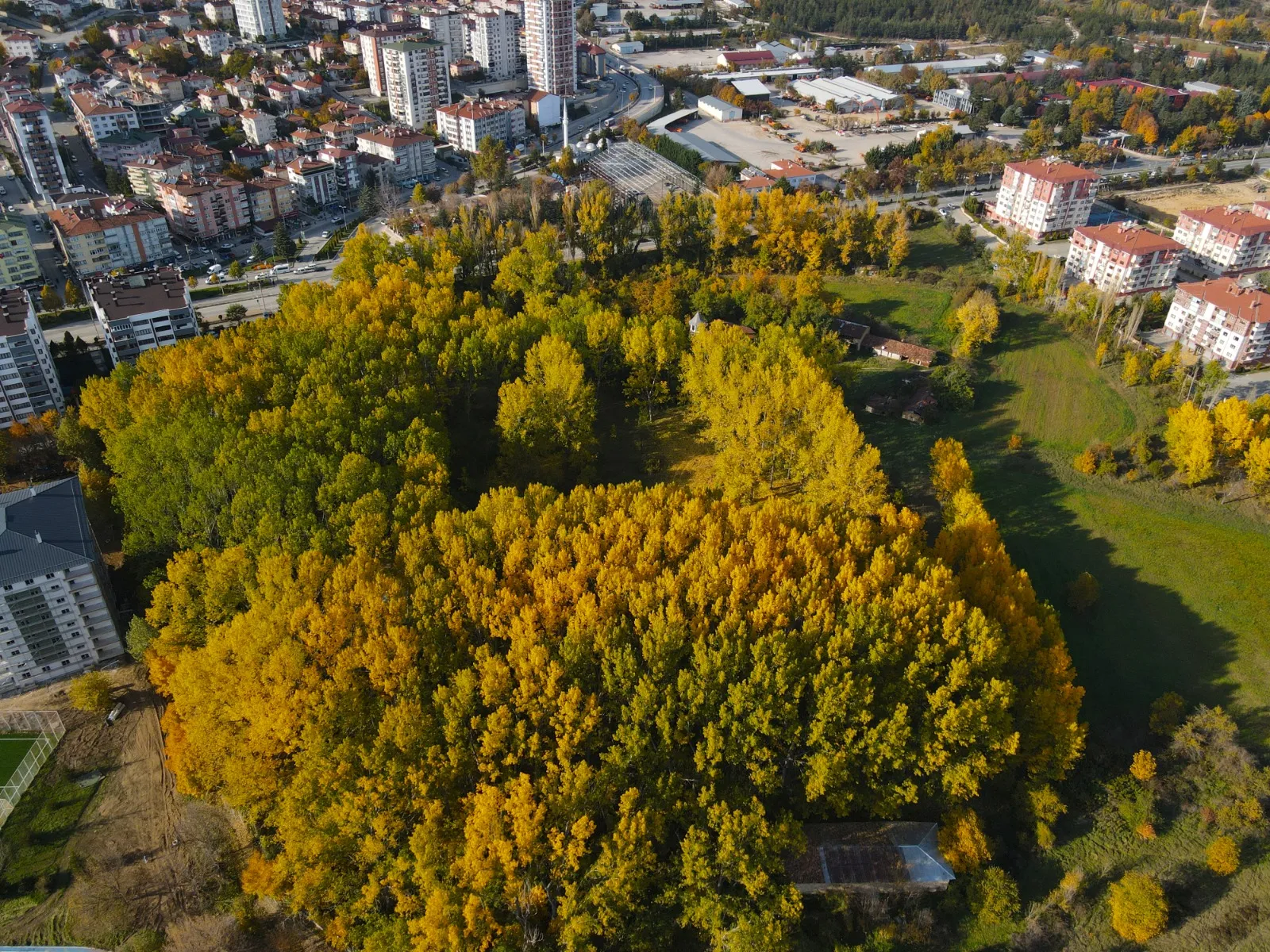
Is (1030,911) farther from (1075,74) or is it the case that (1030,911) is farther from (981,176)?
(1075,74)

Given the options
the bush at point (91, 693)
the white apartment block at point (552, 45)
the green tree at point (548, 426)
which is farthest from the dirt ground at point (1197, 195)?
the bush at point (91, 693)

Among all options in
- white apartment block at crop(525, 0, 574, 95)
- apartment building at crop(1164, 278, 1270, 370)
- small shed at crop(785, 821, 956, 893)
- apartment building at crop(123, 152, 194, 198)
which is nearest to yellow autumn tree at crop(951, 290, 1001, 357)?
apartment building at crop(1164, 278, 1270, 370)

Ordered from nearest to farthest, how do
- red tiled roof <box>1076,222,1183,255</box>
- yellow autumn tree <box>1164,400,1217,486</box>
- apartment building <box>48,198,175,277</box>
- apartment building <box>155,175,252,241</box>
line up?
yellow autumn tree <box>1164,400,1217,486</box> < red tiled roof <box>1076,222,1183,255</box> < apartment building <box>48,198,175,277</box> < apartment building <box>155,175,252,241</box>

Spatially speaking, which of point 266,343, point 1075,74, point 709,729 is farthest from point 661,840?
point 1075,74

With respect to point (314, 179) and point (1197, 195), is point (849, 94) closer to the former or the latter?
point (1197, 195)

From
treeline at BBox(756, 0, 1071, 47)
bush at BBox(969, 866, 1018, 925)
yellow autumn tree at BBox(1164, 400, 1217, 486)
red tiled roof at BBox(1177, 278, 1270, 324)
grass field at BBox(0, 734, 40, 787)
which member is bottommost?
grass field at BBox(0, 734, 40, 787)

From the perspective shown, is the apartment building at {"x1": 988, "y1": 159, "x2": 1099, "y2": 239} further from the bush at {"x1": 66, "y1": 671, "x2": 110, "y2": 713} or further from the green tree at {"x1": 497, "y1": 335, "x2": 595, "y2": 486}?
the bush at {"x1": 66, "y1": 671, "x2": 110, "y2": 713}

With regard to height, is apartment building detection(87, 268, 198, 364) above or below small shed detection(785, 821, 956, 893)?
above
